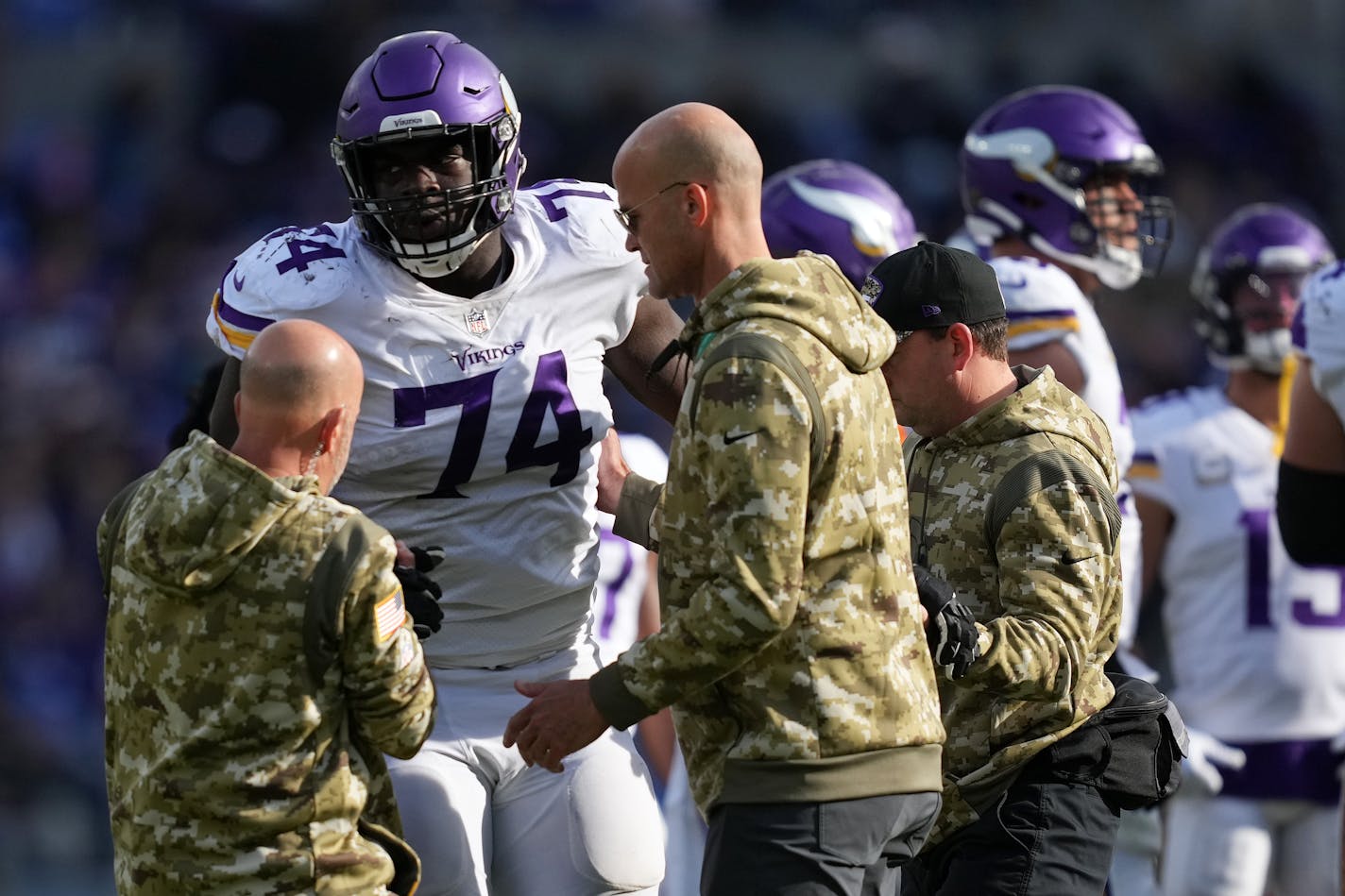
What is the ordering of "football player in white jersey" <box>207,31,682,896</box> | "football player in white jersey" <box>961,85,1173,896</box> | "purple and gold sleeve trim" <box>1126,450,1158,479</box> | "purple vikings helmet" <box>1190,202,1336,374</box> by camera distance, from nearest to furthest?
"football player in white jersey" <box>207,31,682,896</box>, "football player in white jersey" <box>961,85,1173,896</box>, "purple and gold sleeve trim" <box>1126,450,1158,479</box>, "purple vikings helmet" <box>1190,202,1336,374</box>

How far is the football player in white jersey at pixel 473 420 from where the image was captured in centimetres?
329

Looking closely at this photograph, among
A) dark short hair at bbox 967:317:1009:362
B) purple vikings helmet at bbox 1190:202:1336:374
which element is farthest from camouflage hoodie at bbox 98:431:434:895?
purple vikings helmet at bbox 1190:202:1336:374

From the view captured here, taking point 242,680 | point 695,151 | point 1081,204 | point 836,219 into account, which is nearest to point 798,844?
point 242,680

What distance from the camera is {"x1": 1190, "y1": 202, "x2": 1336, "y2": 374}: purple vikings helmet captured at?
19.6ft

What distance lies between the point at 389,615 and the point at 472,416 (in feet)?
1.93

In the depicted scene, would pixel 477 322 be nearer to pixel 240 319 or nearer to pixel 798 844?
pixel 240 319

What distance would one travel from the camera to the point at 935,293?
3.30 meters

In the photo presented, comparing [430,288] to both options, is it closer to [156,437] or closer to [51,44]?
[156,437]

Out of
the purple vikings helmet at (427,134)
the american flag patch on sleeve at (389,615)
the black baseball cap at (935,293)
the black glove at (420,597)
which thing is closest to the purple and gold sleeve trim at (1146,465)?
the black baseball cap at (935,293)

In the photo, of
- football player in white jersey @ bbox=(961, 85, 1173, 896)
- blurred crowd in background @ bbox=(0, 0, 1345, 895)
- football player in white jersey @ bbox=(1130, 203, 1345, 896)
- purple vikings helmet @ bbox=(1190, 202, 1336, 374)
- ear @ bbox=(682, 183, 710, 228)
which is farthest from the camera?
blurred crowd in background @ bbox=(0, 0, 1345, 895)

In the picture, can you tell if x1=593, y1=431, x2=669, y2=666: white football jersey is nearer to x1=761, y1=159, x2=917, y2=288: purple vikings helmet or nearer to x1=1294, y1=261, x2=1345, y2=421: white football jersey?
x1=761, y1=159, x2=917, y2=288: purple vikings helmet

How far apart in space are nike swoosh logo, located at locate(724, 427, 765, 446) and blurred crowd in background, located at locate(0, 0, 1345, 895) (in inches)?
322

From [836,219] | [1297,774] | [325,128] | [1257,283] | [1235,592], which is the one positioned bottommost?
[1297,774]

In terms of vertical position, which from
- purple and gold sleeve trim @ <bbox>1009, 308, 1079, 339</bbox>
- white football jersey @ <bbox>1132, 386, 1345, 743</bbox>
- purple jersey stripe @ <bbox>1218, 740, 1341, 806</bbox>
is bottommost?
purple jersey stripe @ <bbox>1218, 740, 1341, 806</bbox>
